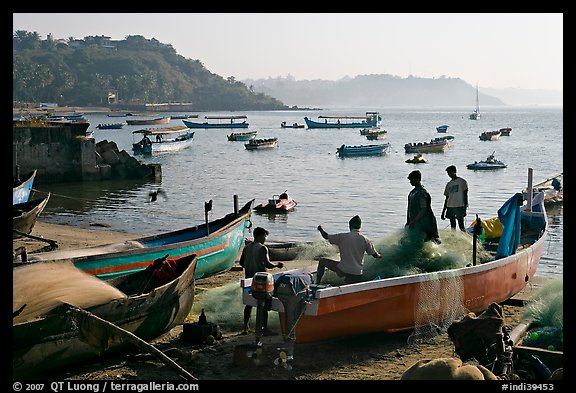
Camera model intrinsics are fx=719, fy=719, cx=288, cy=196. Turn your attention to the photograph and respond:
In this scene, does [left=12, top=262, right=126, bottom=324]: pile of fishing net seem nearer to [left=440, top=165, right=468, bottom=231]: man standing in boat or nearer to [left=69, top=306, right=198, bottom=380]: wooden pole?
[left=69, top=306, right=198, bottom=380]: wooden pole

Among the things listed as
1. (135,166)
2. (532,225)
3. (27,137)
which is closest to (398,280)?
(532,225)

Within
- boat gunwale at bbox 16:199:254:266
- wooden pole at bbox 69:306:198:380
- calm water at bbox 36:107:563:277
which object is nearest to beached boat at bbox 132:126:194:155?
calm water at bbox 36:107:563:277

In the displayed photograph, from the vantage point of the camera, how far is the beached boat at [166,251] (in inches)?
561

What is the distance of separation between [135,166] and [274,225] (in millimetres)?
18407

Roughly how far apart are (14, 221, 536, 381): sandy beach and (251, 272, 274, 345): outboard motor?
318mm

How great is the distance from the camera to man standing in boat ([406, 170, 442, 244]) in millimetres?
13055

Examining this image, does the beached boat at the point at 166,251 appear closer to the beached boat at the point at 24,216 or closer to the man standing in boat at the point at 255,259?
the man standing in boat at the point at 255,259

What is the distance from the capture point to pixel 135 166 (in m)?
45.2

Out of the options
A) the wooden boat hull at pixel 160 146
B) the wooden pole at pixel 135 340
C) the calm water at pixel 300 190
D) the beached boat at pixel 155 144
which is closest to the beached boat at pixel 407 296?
the wooden pole at pixel 135 340

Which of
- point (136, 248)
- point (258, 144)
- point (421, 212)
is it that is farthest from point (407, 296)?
point (258, 144)

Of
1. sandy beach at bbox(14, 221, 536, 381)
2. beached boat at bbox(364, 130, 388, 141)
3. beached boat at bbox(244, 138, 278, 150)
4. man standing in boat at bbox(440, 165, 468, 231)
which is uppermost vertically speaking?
beached boat at bbox(364, 130, 388, 141)

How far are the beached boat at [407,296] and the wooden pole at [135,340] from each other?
190 centimetres

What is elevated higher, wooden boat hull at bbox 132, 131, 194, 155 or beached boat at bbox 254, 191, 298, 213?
wooden boat hull at bbox 132, 131, 194, 155
